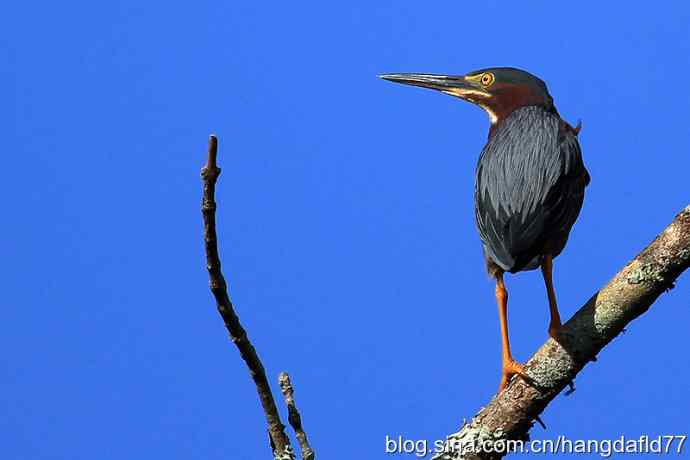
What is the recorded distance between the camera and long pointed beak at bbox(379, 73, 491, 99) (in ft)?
16.8

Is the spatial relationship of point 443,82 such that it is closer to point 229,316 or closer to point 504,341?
point 504,341

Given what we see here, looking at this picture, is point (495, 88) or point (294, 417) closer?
point (294, 417)

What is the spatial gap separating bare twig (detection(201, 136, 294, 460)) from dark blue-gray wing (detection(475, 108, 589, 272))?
143 cm

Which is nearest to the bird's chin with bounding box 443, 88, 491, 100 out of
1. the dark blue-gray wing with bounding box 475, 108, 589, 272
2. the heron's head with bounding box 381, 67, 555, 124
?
the heron's head with bounding box 381, 67, 555, 124

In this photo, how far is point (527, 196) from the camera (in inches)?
150

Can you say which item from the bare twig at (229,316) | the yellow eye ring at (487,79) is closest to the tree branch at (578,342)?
the bare twig at (229,316)

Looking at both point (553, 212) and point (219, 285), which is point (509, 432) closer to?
point (553, 212)

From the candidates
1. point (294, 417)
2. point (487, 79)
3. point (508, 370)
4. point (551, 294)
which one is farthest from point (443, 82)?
point (294, 417)

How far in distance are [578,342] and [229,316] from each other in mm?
1429

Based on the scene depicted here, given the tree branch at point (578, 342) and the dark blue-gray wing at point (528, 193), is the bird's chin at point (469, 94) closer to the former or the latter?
the dark blue-gray wing at point (528, 193)

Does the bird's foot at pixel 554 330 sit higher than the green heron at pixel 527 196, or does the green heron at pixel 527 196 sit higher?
the green heron at pixel 527 196

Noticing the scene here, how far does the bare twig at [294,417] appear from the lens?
266cm

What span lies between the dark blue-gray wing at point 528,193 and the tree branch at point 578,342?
57 centimetres

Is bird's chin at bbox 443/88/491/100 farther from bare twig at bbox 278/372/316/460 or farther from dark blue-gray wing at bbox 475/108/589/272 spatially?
bare twig at bbox 278/372/316/460
